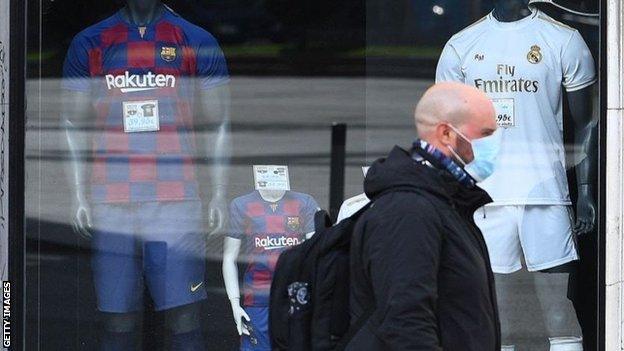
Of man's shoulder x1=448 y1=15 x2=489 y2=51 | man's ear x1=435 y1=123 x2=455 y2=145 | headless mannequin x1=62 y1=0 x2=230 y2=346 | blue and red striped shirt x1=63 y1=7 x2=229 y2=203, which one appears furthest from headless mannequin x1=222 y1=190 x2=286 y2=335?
man's ear x1=435 y1=123 x2=455 y2=145

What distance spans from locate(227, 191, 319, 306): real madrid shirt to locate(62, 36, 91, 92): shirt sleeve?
102cm

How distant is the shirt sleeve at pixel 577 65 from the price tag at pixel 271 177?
1548mm

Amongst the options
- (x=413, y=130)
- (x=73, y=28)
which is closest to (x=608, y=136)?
(x=413, y=130)

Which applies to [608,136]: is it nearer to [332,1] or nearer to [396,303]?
[332,1]

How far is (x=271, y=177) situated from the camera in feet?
21.6

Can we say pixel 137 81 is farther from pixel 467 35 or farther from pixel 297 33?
pixel 467 35

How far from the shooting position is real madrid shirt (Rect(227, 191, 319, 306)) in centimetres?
661

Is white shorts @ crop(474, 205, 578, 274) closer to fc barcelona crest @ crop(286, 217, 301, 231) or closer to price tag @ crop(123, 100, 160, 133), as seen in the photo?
fc barcelona crest @ crop(286, 217, 301, 231)

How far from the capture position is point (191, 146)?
664 cm

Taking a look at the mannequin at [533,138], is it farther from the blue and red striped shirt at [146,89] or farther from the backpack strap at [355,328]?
the backpack strap at [355,328]

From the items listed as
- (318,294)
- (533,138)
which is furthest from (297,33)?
(318,294)

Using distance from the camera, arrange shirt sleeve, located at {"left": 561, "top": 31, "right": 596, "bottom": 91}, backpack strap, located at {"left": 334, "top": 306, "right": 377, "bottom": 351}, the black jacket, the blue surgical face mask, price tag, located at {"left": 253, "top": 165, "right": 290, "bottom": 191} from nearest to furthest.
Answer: the black jacket < backpack strap, located at {"left": 334, "top": 306, "right": 377, "bottom": 351} < the blue surgical face mask < shirt sleeve, located at {"left": 561, "top": 31, "right": 596, "bottom": 91} < price tag, located at {"left": 253, "top": 165, "right": 290, "bottom": 191}

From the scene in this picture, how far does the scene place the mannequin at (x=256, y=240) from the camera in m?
6.61

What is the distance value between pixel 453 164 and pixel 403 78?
9.42 ft
